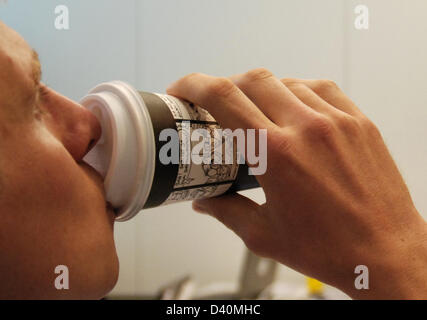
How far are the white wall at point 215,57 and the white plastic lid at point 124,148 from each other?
642 mm

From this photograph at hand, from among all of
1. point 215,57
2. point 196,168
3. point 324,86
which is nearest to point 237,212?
point 196,168

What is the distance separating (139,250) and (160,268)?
0.28ft

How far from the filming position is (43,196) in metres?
0.30

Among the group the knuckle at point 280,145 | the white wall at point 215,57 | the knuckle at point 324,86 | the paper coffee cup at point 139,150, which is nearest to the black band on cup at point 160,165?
the paper coffee cup at point 139,150

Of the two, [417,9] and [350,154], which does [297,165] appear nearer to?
[350,154]

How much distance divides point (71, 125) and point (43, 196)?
8 centimetres

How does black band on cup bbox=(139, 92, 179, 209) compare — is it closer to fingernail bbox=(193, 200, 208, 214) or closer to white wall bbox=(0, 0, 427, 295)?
fingernail bbox=(193, 200, 208, 214)

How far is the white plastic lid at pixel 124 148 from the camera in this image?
34cm

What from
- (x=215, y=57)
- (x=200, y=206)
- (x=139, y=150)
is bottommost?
(x=200, y=206)

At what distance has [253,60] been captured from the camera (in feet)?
3.09

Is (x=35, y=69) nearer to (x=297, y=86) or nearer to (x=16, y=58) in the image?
(x=16, y=58)

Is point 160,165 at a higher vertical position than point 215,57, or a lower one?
lower

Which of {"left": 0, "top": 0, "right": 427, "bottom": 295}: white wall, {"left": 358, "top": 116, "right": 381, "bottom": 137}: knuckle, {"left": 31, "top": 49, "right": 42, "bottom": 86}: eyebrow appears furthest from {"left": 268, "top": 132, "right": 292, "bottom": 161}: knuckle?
{"left": 0, "top": 0, "right": 427, "bottom": 295}: white wall

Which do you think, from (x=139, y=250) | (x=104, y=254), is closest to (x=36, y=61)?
(x=104, y=254)
